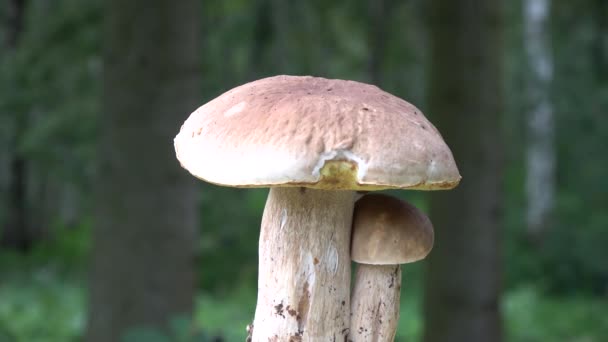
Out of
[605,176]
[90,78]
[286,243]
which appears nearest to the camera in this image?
[286,243]

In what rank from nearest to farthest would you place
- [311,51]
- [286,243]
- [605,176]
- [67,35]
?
1. [286,243]
2. [67,35]
3. [311,51]
4. [605,176]

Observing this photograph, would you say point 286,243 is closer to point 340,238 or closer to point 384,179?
point 340,238

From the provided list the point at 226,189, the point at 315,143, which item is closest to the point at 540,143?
the point at 226,189

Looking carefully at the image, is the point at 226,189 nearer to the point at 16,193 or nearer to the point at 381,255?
the point at 16,193

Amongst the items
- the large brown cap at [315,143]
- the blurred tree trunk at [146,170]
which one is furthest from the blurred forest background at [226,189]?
the large brown cap at [315,143]

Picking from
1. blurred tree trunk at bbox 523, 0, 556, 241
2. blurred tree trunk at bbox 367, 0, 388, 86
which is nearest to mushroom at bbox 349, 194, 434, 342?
blurred tree trunk at bbox 367, 0, 388, 86

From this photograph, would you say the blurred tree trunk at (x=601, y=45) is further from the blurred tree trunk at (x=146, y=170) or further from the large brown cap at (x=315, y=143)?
the large brown cap at (x=315, y=143)

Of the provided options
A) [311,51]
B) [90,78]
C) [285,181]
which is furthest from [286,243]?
[311,51]
